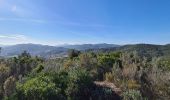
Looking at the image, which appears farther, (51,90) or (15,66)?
(15,66)

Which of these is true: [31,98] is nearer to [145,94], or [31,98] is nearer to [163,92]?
[145,94]

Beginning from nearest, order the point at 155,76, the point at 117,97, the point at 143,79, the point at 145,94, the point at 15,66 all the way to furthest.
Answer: the point at 117,97 < the point at 145,94 < the point at 155,76 < the point at 143,79 < the point at 15,66

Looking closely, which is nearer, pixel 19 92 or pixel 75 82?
pixel 19 92

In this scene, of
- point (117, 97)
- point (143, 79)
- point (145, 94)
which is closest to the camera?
point (117, 97)

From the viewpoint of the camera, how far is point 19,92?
13016 millimetres

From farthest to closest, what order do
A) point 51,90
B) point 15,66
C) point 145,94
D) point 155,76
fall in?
point 15,66, point 155,76, point 145,94, point 51,90

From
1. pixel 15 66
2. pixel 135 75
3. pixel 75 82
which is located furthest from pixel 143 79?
pixel 15 66

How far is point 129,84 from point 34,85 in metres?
5.16

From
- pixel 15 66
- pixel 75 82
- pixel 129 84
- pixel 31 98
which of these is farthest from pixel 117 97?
pixel 15 66

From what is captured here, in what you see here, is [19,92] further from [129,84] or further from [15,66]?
[15,66]

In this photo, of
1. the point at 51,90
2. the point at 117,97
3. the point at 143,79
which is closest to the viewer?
the point at 51,90

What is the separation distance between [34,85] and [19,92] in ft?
2.52

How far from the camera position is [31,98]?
12.8 m

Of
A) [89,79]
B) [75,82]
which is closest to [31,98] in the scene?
[75,82]
